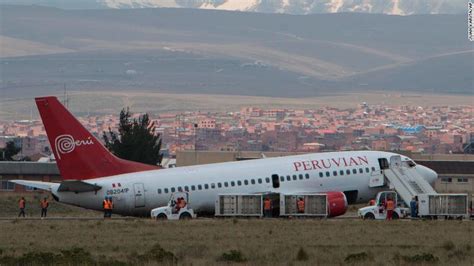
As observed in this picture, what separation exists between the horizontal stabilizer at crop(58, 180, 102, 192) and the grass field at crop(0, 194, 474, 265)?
250cm

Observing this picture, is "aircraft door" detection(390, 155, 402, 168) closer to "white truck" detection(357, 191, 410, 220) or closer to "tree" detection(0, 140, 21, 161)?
"white truck" detection(357, 191, 410, 220)

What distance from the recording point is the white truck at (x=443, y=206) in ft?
248

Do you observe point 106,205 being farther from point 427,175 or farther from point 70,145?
point 427,175

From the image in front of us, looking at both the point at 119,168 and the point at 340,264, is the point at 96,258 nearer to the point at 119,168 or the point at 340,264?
the point at 340,264

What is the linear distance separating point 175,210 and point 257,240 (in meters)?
17.1

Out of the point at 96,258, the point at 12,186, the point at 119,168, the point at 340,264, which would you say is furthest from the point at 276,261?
the point at 12,186

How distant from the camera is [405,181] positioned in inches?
3174

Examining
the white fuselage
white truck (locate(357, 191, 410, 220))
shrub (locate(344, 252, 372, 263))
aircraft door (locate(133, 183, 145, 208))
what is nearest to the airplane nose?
the white fuselage

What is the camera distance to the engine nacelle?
77.0 meters

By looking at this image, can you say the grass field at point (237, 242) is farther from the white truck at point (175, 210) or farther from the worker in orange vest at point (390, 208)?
the worker in orange vest at point (390, 208)

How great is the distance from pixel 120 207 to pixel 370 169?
1258 centimetres

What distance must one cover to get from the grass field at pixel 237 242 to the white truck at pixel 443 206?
12.4 feet

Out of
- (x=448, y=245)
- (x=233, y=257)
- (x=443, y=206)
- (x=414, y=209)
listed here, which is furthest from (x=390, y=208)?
(x=233, y=257)

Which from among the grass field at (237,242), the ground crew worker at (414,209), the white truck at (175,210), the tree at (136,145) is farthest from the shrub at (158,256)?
the tree at (136,145)
